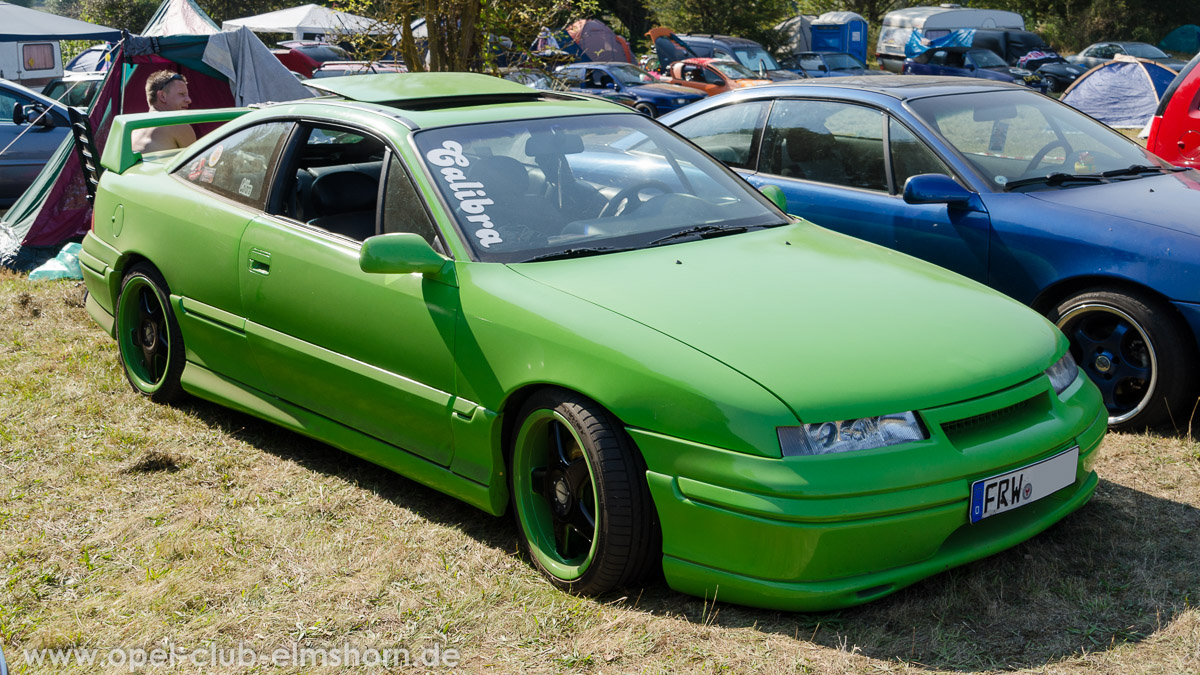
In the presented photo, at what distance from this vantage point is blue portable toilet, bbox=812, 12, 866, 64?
37594 mm

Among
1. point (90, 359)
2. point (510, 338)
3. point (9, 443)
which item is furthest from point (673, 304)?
point (90, 359)

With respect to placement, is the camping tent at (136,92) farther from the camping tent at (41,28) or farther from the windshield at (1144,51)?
the windshield at (1144,51)

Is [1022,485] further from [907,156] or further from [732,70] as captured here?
[732,70]

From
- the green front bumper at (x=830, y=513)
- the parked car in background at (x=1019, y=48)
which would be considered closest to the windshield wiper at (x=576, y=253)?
the green front bumper at (x=830, y=513)

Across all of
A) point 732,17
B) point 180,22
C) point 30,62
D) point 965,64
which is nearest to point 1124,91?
point 965,64

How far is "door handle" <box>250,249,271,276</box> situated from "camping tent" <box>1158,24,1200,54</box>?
150 ft

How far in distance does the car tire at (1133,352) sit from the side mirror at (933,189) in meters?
0.65

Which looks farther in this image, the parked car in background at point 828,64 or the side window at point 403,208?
the parked car in background at point 828,64

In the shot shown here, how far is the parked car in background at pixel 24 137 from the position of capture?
985 centimetres

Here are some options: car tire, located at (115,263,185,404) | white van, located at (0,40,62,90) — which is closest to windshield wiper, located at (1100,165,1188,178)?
car tire, located at (115,263,185,404)

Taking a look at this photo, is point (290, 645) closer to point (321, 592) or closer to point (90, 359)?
point (321, 592)

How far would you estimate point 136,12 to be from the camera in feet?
156

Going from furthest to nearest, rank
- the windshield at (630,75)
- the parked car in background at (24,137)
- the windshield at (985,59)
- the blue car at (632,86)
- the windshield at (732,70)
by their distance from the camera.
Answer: the windshield at (985,59) < the windshield at (732,70) < the windshield at (630,75) < the blue car at (632,86) < the parked car in background at (24,137)

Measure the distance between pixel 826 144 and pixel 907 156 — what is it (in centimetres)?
49
